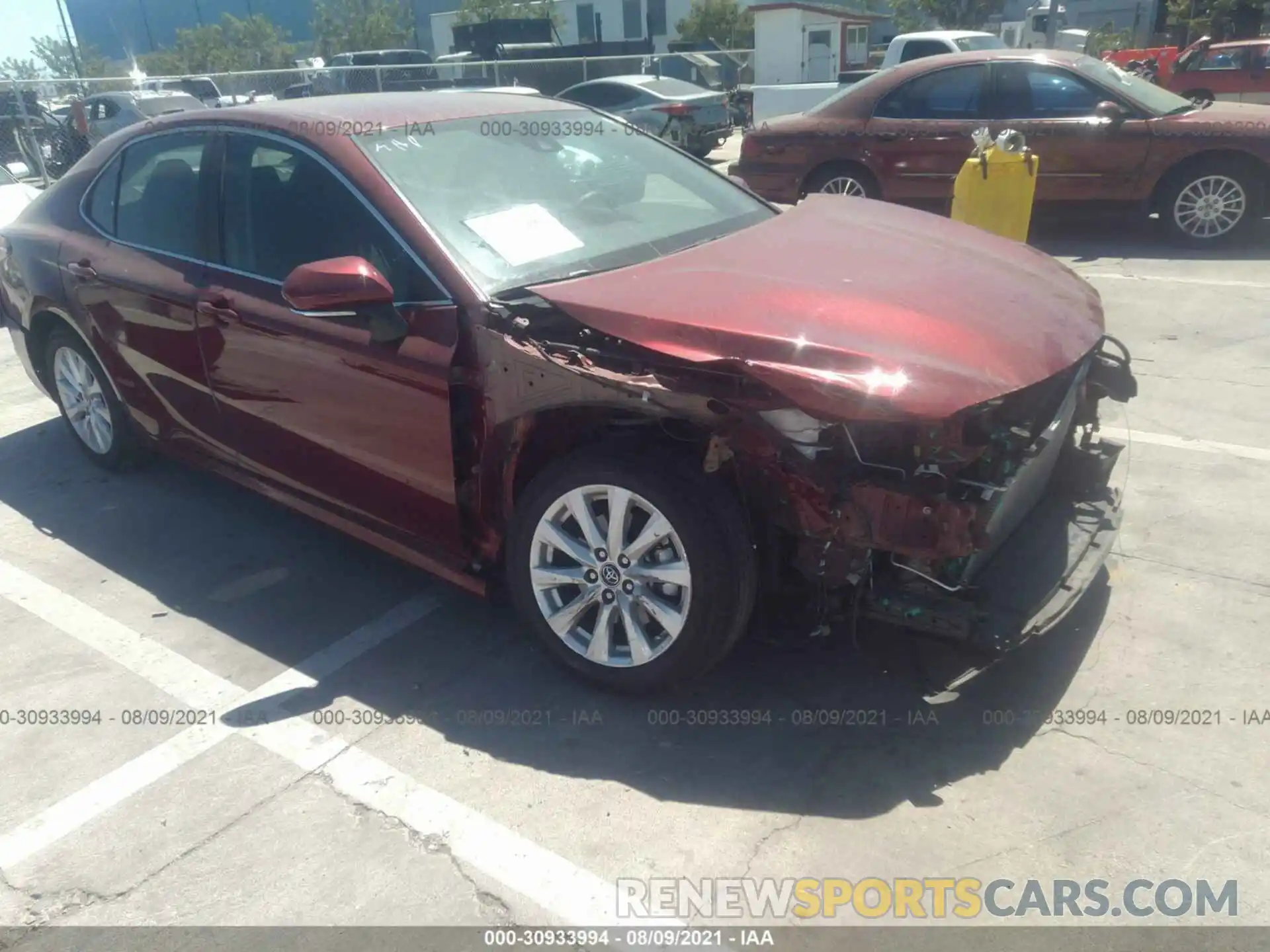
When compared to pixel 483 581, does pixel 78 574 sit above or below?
below

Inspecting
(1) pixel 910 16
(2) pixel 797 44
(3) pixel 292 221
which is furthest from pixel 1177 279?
(1) pixel 910 16

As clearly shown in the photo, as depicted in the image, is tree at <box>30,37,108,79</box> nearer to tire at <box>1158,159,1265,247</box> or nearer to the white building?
the white building

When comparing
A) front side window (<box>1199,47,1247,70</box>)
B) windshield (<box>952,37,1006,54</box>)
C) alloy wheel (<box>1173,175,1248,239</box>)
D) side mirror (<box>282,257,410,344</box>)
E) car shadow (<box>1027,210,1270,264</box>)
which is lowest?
car shadow (<box>1027,210,1270,264</box>)

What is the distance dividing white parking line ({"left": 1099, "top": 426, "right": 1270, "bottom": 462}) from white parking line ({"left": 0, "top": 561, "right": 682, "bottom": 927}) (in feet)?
11.1

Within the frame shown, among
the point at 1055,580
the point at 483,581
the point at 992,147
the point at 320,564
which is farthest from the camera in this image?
the point at 992,147

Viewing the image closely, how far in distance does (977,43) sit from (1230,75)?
531 centimetres

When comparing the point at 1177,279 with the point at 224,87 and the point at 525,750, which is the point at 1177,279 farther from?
the point at 224,87

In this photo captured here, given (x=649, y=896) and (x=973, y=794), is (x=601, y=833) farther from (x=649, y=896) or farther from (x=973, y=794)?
(x=973, y=794)

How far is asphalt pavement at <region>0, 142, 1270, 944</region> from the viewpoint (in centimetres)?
261

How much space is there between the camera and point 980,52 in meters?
9.07

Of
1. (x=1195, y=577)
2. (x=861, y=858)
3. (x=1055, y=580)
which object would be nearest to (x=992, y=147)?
(x=1195, y=577)

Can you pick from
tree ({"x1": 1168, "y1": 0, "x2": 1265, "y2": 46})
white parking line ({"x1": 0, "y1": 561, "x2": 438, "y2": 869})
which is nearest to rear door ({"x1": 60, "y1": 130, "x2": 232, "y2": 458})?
white parking line ({"x1": 0, "y1": 561, "x2": 438, "y2": 869})

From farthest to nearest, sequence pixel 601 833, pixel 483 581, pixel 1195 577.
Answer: pixel 1195 577 < pixel 483 581 < pixel 601 833

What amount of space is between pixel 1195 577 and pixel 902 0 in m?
41.7
